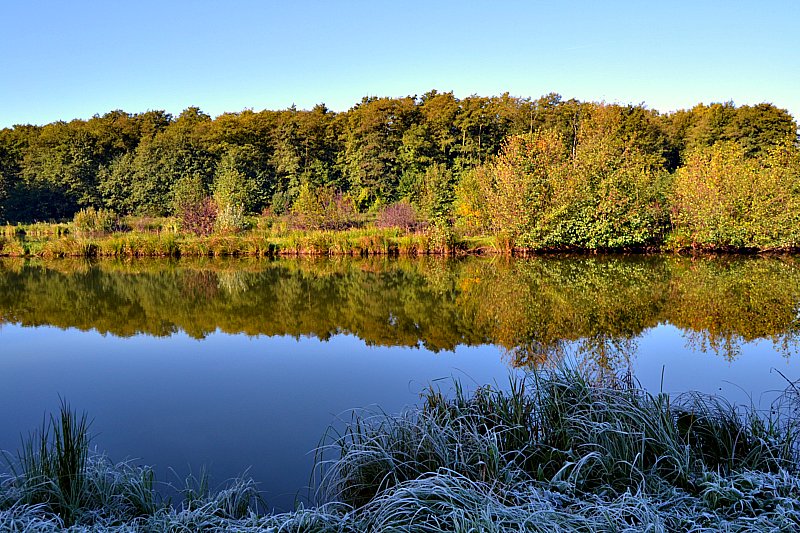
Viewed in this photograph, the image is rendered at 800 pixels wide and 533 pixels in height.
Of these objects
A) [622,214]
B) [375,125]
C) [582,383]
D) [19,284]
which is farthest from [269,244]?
[582,383]

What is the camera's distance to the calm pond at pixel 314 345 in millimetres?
4664

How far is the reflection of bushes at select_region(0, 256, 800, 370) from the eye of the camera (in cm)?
Result: 763

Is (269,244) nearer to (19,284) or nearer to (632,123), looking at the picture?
(19,284)

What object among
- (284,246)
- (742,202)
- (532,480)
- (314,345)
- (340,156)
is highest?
(340,156)

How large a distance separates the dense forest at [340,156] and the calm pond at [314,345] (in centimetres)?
903

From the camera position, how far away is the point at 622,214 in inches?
741

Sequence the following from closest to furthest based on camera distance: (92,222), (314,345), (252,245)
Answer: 1. (314,345)
2. (252,245)
3. (92,222)

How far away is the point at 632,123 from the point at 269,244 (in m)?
23.8

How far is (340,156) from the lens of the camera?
36281 millimetres

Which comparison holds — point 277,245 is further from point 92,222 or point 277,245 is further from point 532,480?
point 532,480

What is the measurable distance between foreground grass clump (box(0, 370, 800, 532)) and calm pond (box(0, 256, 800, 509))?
0.61 m

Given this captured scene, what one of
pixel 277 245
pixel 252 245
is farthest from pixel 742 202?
pixel 252 245

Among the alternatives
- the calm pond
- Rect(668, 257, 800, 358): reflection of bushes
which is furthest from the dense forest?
the calm pond

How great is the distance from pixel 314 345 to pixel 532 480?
5069 millimetres
